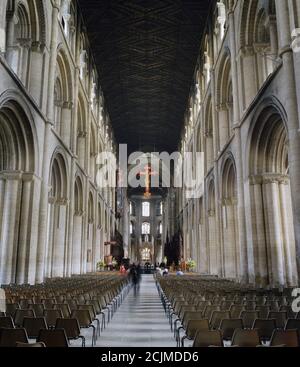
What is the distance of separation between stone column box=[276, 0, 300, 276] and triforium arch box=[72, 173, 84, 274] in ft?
57.3

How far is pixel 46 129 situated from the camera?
58.5 feet

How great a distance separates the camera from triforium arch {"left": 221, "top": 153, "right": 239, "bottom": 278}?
21.6 meters

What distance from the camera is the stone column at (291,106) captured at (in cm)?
1126

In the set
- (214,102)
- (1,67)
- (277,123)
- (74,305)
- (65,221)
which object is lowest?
(74,305)


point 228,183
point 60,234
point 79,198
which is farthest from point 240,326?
point 79,198

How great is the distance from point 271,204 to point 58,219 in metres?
12.6

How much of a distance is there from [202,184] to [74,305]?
75.5 ft

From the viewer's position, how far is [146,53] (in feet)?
98.4

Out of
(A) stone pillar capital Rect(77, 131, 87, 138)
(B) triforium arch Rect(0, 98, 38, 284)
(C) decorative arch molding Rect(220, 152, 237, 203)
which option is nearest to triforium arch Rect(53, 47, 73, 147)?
(A) stone pillar capital Rect(77, 131, 87, 138)

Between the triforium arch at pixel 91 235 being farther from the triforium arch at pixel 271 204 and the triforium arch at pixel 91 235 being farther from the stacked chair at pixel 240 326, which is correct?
the stacked chair at pixel 240 326

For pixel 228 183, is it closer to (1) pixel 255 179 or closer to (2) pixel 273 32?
(1) pixel 255 179

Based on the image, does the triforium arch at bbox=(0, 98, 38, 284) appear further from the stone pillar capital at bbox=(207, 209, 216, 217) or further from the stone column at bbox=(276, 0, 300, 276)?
the stone pillar capital at bbox=(207, 209, 216, 217)

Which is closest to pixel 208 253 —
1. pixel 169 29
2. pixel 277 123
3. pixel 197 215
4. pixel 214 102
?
pixel 197 215

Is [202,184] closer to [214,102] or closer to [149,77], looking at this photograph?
[214,102]
